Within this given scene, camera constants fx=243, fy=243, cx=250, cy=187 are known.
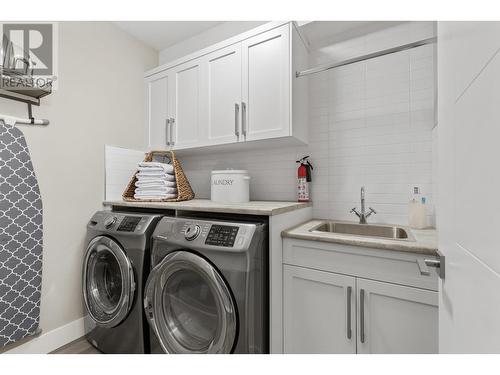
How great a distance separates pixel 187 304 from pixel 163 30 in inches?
92.6

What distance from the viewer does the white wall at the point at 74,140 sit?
1.73 m

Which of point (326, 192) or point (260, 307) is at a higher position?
point (326, 192)

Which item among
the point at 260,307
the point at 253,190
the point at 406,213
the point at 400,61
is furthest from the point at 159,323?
the point at 400,61

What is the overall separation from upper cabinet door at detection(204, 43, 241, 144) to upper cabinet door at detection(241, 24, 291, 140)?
0.20 feet

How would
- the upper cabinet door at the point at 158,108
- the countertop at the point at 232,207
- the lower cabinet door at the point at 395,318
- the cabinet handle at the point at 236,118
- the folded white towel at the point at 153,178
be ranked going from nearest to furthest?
the lower cabinet door at the point at 395,318 → the countertop at the point at 232,207 → the cabinet handle at the point at 236,118 → the folded white towel at the point at 153,178 → the upper cabinet door at the point at 158,108

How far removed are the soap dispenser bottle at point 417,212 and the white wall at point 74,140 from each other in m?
2.36

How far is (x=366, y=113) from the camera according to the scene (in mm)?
1767

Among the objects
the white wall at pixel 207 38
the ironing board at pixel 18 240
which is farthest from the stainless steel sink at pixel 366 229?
the ironing board at pixel 18 240

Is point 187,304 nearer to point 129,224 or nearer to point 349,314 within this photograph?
point 129,224

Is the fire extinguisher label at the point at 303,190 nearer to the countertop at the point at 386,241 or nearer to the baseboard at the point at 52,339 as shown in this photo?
the countertop at the point at 386,241

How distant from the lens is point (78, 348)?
1.76 m

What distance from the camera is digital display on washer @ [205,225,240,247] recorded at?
124cm

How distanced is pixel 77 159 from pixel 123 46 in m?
1.14
